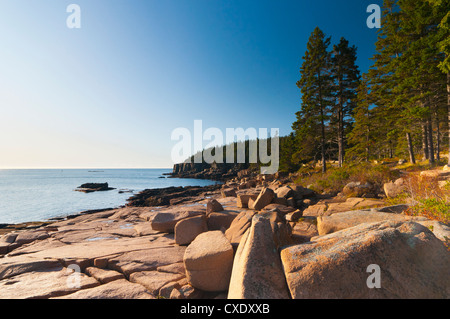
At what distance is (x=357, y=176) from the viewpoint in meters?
12.3

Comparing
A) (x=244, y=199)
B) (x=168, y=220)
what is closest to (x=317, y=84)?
(x=244, y=199)

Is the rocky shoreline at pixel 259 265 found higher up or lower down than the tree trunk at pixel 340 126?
lower down

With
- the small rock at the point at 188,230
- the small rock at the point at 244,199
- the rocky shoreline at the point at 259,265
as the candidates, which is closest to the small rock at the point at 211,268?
the rocky shoreline at the point at 259,265

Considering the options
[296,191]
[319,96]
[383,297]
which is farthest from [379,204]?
[319,96]

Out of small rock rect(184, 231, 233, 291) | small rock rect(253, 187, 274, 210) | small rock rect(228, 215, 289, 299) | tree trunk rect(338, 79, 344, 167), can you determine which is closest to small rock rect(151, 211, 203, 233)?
small rock rect(253, 187, 274, 210)

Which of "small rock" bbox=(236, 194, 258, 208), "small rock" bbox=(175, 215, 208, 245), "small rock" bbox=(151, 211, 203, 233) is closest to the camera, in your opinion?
"small rock" bbox=(175, 215, 208, 245)

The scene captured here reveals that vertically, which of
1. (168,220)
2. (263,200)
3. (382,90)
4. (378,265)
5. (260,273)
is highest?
(382,90)

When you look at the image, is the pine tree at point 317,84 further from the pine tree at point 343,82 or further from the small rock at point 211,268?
the small rock at point 211,268

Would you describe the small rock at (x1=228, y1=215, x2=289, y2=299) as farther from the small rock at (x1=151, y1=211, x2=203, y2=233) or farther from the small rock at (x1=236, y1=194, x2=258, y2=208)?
the small rock at (x1=236, y1=194, x2=258, y2=208)

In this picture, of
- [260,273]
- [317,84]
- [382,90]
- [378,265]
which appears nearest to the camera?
[378,265]

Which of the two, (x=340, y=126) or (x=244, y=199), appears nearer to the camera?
(x=244, y=199)

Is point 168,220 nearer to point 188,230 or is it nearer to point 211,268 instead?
point 188,230
